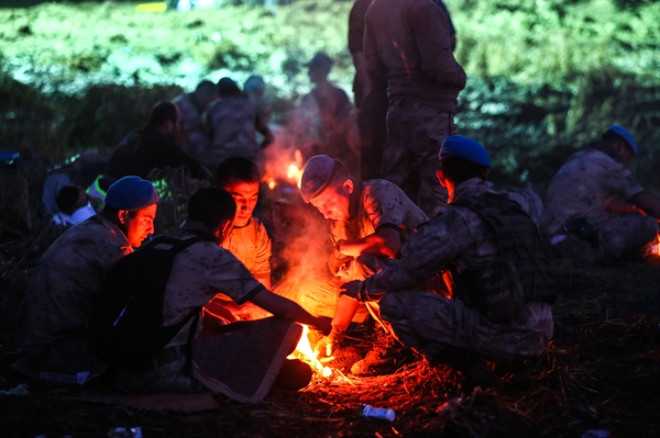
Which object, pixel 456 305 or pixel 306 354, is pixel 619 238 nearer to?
pixel 306 354

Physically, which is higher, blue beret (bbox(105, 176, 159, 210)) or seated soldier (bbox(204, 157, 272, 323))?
blue beret (bbox(105, 176, 159, 210))

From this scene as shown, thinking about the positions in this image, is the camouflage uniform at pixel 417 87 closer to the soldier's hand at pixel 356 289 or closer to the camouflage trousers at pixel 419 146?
the camouflage trousers at pixel 419 146

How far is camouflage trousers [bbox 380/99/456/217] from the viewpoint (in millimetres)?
7602

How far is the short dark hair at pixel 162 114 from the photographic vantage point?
9.91m

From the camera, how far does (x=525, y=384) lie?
16.2 feet

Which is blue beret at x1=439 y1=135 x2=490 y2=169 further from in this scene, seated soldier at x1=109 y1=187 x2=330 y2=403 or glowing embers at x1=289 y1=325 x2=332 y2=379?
glowing embers at x1=289 y1=325 x2=332 y2=379

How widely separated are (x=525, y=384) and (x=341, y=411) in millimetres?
1128

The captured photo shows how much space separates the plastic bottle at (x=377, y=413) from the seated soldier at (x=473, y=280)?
1.73 feet

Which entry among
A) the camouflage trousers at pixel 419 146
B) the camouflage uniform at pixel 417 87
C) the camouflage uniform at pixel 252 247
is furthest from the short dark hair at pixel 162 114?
the camouflage uniform at pixel 252 247

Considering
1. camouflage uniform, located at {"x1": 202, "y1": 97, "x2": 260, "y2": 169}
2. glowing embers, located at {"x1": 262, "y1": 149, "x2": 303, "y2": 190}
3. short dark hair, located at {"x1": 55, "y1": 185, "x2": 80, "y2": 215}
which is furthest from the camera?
camouflage uniform, located at {"x1": 202, "y1": 97, "x2": 260, "y2": 169}

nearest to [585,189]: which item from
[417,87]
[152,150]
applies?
[417,87]

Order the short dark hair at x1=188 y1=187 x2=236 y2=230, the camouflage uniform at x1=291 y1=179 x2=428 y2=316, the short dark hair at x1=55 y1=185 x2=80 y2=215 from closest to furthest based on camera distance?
the short dark hair at x1=188 y1=187 x2=236 y2=230
the camouflage uniform at x1=291 y1=179 x2=428 y2=316
the short dark hair at x1=55 y1=185 x2=80 y2=215

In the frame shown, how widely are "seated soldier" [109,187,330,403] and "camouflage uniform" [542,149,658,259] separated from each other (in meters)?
5.15

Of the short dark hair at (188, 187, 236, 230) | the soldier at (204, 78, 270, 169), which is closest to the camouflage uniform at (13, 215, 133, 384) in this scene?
the short dark hair at (188, 187, 236, 230)
